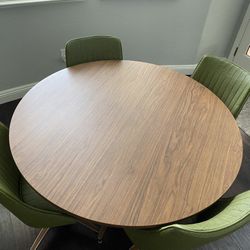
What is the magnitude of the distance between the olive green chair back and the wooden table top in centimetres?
10

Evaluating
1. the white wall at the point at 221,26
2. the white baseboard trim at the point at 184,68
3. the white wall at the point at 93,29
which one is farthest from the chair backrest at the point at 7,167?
the white wall at the point at 221,26

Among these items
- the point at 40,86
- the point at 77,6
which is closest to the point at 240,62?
the point at 77,6

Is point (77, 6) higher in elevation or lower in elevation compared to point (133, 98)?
higher

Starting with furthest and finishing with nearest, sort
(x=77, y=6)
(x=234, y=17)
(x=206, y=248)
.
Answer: (x=234, y=17), (x=77, y=6), (x=206, y=248)

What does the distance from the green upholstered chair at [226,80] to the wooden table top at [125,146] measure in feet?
0.47

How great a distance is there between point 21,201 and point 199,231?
68cm

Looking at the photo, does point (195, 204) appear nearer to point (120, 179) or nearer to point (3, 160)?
point (120, 179)

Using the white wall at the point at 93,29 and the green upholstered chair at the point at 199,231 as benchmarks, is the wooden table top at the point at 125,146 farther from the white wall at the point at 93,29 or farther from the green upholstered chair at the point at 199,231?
the white wall at the point at 93,29

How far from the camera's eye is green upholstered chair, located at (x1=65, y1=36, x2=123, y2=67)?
1.77 metres

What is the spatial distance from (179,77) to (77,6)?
44.8 inches

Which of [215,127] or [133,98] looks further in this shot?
[133,98]

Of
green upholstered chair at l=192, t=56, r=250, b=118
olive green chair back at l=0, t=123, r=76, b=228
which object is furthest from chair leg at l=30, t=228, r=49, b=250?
green upholstered chair at l=192, t=56, r=250, b=118

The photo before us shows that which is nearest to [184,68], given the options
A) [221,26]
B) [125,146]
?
[221,26]

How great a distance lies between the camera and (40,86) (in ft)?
4.91
